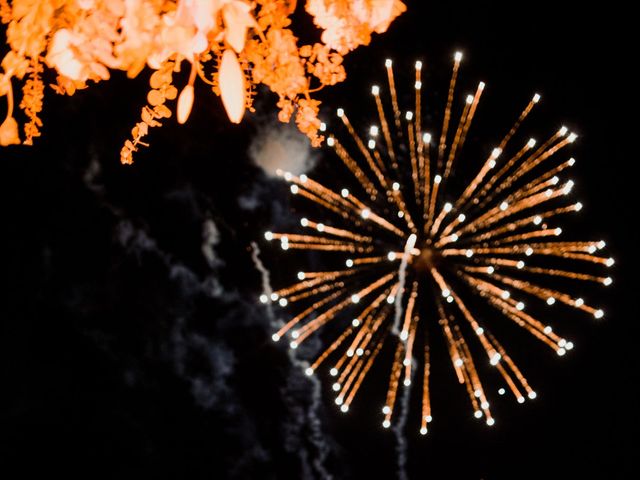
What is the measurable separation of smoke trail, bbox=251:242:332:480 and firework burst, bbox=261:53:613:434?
0.20 meters

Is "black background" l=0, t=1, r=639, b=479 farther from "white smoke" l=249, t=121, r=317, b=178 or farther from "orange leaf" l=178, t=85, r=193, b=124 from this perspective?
"orange leaf" l=178, t=85, r=193, b=124

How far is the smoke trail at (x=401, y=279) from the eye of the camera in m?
6.78

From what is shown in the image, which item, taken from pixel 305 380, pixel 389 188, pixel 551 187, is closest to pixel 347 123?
pixel 389 188

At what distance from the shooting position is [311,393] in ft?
30.5

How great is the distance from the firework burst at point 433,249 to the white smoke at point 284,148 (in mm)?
229

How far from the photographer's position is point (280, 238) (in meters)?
8.44

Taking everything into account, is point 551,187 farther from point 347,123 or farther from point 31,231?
point 31,231

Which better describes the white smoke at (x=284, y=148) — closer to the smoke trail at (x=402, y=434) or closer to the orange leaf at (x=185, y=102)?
the smoke trail at (x=402, y=434)

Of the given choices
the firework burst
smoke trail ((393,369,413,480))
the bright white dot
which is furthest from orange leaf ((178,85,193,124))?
smoke trail ((393,369,413,480))

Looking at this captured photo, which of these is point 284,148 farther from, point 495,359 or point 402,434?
point 402,434

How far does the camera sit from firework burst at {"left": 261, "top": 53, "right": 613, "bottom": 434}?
661cm

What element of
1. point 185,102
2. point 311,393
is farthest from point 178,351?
point 185,102

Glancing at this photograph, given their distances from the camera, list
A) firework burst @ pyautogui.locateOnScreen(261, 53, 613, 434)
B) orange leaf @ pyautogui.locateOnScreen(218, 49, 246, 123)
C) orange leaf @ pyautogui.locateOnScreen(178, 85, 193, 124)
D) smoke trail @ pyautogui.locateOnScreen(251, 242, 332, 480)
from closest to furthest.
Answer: orange leaf @ pyautogui.locateOnScreen(218, 49, 246, 123) < orange leaf @ pyautogui.locateOnScreen(178, 85, 193, 124) < firework burst @ pyautogui.locateOnScreen(261, 53, 613, 434) < smoke trail @ pyautogui.locateOnScreen(251, 242, 332, 480)

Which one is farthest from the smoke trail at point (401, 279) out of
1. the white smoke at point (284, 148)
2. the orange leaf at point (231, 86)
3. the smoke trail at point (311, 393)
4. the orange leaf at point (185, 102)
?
the orange leaf at point (231, 86)
